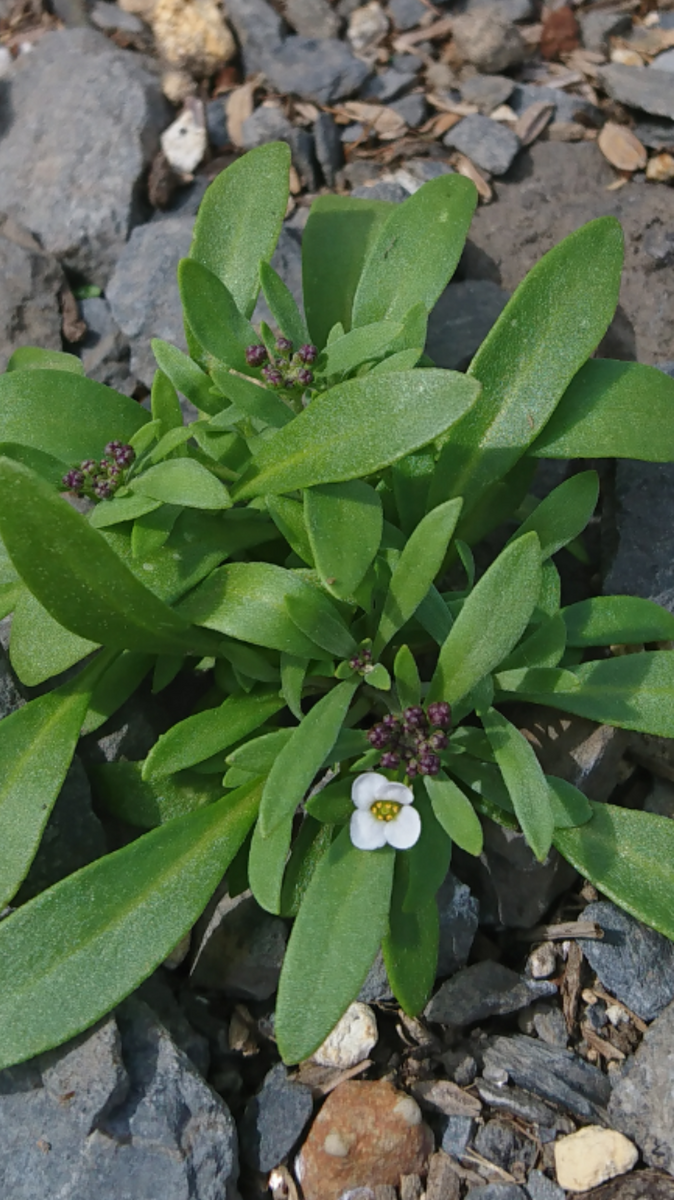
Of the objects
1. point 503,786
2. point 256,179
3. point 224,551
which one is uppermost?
point 256,179

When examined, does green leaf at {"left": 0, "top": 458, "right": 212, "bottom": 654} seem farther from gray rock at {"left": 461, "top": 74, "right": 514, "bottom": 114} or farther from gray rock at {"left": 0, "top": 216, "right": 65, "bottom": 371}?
gray rock at {"left": 461, "top": 74, "right": 514, "bottom": 114}

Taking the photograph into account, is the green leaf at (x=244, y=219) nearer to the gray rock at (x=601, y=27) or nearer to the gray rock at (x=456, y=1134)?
the gray rock at (x=601, y=27)

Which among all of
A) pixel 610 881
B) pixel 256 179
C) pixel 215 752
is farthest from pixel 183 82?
pixel 610 881

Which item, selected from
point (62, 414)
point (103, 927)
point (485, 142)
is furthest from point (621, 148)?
point (103, 927)

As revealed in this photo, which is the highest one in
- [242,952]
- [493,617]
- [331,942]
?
[493,617]

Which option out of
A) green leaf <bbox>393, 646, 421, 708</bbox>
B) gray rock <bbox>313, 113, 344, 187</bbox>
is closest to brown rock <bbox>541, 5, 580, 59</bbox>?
gray rock <bbox>313, 113, 344, 187</bbox>

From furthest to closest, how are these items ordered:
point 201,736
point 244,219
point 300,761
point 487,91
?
point 487,91, point 244,219, point 201,736, point 300,761

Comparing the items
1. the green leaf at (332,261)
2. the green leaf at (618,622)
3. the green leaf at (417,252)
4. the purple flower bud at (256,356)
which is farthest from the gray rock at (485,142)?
the green leaf at (618,622)

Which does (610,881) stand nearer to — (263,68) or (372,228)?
(372,228)

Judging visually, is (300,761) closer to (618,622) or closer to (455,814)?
(455,814)
